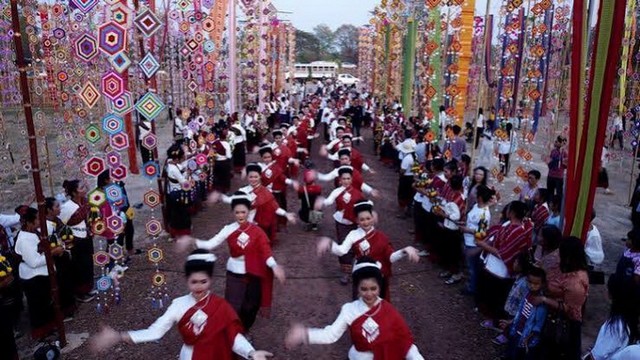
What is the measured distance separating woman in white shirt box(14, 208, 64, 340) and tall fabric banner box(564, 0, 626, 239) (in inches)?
205

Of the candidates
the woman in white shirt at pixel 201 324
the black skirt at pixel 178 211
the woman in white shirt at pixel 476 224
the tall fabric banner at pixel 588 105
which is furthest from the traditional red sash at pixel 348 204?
the woman in white shirt at pixel 201 324

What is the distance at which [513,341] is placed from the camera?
176 inches

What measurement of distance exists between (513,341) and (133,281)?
15.9 feet

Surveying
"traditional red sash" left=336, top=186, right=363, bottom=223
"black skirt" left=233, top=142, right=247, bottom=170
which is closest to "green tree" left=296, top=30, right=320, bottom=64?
"black skirt" left=233, top=142, right=247, bottom=170

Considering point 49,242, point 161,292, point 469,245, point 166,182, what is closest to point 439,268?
point 469,245

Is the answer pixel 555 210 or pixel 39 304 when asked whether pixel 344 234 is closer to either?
pixel 555 210

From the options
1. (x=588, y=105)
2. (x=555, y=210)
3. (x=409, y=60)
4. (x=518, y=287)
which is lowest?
(x=518, y=287)

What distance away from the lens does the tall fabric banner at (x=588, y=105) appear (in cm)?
432

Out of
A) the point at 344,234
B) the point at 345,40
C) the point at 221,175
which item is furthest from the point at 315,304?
the point at 345,40

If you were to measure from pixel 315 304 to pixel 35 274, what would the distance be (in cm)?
311

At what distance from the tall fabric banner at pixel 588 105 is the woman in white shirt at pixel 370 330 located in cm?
244

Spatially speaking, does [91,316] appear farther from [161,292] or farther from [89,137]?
[89,137]

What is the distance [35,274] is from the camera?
16.8 feet

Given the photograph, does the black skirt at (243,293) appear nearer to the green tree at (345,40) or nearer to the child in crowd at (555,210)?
the child in crowd at (555,210)
